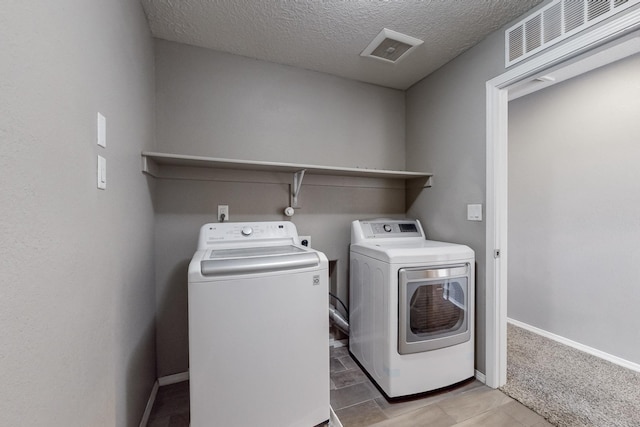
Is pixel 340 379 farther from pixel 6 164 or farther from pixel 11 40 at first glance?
pixel 11 40

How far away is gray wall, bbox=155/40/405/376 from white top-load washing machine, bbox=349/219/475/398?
63 centimetres

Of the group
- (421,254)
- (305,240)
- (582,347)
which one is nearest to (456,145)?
(421,254)

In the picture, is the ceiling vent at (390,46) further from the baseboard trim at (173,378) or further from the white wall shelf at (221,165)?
the baseboard trim at (173,378)

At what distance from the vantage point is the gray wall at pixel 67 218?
553mm

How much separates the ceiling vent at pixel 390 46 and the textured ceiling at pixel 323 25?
0.04 metres

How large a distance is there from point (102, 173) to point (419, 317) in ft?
5.81

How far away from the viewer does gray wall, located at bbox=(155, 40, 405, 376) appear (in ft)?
5.98

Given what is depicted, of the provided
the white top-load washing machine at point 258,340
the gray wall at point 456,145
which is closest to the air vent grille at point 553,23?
the gray wall at point 456,145

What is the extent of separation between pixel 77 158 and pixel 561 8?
2.30 meters

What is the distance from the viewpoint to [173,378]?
181 cm

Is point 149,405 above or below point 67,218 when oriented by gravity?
below

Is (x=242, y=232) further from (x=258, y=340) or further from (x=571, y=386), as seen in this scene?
(x=571, y=386)

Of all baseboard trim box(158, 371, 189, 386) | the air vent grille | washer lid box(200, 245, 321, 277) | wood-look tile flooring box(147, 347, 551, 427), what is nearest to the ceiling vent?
the air vent grille

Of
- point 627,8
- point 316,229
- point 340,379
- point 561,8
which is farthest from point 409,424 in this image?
point 561,8
